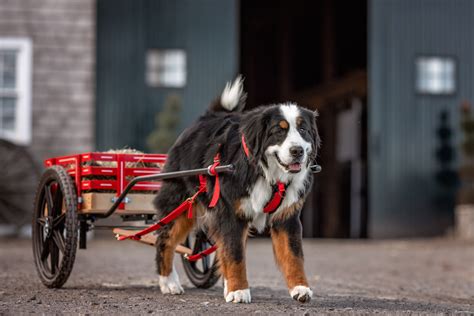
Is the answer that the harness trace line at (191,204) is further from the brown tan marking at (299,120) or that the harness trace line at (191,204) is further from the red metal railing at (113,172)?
the brown tan marking at (299,120)

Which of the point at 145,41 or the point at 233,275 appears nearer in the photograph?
the point at 233,275

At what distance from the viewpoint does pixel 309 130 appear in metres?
5.42

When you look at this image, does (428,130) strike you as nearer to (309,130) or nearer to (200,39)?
(200,39)

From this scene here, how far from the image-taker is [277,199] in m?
5.39

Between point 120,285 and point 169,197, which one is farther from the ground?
point 169,197

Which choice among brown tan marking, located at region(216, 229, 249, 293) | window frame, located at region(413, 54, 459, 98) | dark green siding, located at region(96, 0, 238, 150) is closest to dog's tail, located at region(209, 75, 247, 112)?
brown tan marking, located at region(216, 229, 249, 293)

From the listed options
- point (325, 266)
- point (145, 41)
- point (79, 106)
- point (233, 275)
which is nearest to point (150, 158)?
point (233, 275)

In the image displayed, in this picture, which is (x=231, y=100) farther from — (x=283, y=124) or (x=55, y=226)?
(x=55, y=226)

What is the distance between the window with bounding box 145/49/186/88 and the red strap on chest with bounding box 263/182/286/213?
41.0 feet

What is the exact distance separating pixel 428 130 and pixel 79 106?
25.0 feet

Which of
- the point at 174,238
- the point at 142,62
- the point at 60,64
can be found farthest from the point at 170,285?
the point at 142,62

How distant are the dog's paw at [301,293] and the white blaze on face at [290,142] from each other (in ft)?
2.57

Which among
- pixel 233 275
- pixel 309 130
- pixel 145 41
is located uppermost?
pixel 145 41

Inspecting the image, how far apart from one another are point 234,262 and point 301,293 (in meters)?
0.47
